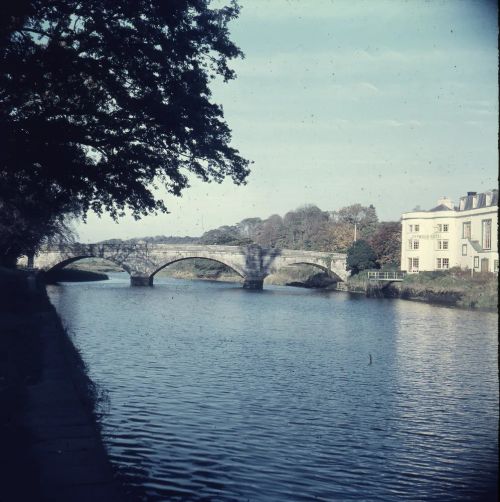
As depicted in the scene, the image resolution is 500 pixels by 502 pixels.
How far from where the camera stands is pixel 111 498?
7.85m

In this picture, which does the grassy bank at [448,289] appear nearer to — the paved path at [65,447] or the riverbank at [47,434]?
the riverbank at [47,434]

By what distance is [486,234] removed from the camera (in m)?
68.7

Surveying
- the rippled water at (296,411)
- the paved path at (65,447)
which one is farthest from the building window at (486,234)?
the paved path at (65,447)

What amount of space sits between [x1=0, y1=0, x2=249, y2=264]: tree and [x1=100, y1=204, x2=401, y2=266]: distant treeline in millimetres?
71778

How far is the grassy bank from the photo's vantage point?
55.2m

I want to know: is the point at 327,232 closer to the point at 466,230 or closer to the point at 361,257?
the point at 361,257

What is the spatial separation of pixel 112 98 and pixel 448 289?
164ft

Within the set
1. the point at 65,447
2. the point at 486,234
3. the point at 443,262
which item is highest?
the point at 486,234

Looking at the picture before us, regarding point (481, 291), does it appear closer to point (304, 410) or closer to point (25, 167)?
point (304, 410)

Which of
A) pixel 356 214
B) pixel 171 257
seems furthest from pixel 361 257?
pixel 356 214

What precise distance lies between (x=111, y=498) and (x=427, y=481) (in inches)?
249

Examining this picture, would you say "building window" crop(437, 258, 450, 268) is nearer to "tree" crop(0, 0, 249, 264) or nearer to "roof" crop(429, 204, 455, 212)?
"roof" crop(429, 204, 455, 212)

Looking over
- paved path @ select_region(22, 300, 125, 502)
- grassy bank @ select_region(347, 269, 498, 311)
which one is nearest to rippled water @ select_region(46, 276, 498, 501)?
paved path @ select_region(22, 300, 125, 502)

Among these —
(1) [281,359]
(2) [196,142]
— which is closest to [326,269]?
(1) [281,359]
